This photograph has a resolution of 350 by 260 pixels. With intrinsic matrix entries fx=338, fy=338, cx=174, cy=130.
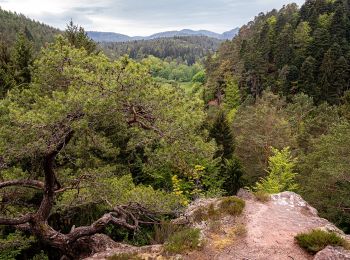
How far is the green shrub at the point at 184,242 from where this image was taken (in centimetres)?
1039

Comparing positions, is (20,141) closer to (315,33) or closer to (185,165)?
(185,165)

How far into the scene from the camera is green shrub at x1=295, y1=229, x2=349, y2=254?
398 inches

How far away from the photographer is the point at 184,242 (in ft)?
35.3

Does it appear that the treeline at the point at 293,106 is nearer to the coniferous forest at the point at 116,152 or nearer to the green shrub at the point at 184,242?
the coniferous forest at the point at 116,152

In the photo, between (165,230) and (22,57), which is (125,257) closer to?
(165,230)

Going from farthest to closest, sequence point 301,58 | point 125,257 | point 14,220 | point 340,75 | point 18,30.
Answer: point 18,30
point 301,58
point 340,75
point 14,220
point 125,257

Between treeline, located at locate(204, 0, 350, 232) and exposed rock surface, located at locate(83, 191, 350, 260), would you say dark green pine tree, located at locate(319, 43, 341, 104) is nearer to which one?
treeline, located at locate(204, 0, 350, 232)


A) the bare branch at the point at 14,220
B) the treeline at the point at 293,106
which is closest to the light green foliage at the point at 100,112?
the bare branch at the point at 14,220

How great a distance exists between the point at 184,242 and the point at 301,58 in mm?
56046

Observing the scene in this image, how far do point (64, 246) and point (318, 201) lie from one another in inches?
596

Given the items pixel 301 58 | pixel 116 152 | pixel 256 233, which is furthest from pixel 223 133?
pixel 301 58

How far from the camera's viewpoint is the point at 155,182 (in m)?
20.5

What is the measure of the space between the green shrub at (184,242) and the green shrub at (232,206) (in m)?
2.27

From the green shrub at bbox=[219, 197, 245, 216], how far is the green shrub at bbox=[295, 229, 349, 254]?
3.02 m
